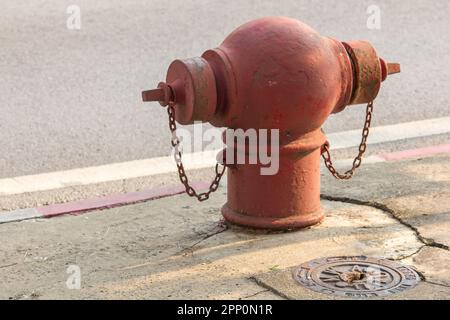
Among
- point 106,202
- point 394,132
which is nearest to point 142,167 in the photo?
point 106,202

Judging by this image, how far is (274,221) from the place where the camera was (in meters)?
5.77

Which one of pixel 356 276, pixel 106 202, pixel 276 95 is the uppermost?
pixel 276 95

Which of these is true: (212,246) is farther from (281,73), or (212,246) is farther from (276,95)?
(281,73)

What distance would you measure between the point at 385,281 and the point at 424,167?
6.50 ft

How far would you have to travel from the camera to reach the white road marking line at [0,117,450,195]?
23.1ft

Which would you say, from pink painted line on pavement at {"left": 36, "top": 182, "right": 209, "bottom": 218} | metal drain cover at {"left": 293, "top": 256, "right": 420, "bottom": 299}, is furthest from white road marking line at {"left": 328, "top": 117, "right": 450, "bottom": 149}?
metal drain cover at {"left": 293, "top": 256, "right": 420, "bottom": 299}

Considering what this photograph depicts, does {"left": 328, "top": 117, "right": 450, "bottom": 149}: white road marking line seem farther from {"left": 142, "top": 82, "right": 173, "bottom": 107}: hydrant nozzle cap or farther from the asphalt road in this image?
{"left": 142, "top": 82, "right": 173, "bottom": 107}: hydrant nozzle cap

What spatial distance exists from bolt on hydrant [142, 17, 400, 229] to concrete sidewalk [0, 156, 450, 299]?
9.0 inches

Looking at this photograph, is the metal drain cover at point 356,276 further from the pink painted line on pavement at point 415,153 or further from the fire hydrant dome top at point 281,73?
the pink painted line on pavement at point 415,153

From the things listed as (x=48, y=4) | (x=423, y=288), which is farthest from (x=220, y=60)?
(x=48, y=4)

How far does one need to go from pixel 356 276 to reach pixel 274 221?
721mm

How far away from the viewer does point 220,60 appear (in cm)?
551

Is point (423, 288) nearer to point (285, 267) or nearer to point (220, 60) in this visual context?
point (285, 267)

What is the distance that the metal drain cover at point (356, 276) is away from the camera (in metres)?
5.05
